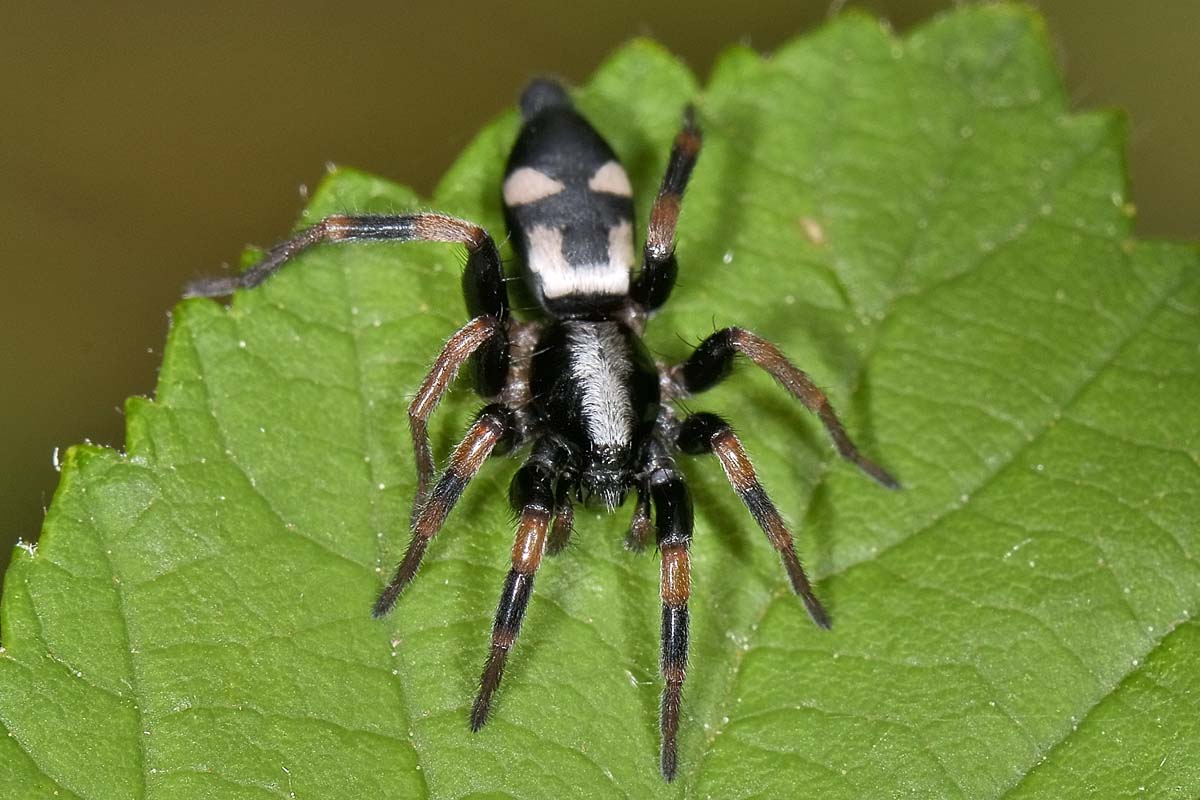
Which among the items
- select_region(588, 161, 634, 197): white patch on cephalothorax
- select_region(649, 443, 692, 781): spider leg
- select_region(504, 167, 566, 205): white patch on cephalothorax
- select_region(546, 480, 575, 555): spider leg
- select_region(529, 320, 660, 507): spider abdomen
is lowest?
select_region(649, 443, 692, 781): spider leg

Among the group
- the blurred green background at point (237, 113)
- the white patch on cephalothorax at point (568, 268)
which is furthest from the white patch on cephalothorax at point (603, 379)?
the blurred green background at point (237, 113)

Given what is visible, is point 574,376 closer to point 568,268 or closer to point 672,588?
point 568,268

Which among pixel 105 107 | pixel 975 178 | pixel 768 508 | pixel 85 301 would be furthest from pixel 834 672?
pixel 105 107

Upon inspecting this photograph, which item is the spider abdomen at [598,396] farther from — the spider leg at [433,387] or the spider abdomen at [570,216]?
the spider leg at [433,387]

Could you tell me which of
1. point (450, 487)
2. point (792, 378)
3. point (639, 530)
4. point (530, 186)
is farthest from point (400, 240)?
point (792, 378)

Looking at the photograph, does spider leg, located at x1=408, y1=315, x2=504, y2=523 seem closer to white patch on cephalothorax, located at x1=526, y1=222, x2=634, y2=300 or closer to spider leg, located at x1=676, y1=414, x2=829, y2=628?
white patch on cephalothorax, located at x1=526, y1=222, x2=634, y2=300

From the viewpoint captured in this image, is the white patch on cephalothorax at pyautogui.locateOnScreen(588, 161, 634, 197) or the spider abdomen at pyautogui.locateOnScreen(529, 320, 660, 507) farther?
the white patch on cephalothorax at pyautogui.locateOnScreen(588, 161, 634, 197)

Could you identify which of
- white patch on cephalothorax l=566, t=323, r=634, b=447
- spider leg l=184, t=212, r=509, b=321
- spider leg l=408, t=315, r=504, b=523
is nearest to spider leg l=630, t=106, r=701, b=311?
white patch on cephalothorax l=566, t=323, r=634, b=447
